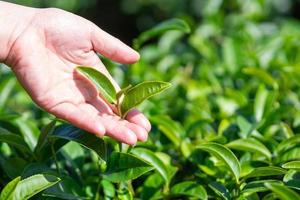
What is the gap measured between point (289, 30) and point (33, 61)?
1912 millimetres

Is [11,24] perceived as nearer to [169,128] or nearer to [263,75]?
[169,128]

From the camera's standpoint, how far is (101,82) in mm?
1439

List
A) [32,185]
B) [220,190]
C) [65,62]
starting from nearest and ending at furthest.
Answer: [32,185] < [220,190] < [65,62]

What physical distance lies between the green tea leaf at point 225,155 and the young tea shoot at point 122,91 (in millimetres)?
189

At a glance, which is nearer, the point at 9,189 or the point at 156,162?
the point at 9,189

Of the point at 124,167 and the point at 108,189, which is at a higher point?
the point at 124,167

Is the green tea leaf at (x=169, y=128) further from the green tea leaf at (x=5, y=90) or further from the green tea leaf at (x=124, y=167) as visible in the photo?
the green tea leaf at (x=5, y=90)

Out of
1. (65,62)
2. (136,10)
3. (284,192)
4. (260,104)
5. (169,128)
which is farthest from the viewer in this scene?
(136,10)

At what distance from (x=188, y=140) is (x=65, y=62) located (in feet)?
1.62

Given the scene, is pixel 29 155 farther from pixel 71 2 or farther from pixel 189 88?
pixel 71 2

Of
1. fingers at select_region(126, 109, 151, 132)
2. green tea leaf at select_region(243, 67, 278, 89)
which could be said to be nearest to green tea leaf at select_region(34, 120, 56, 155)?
fingers at select_region(126, 109, 151, 132)

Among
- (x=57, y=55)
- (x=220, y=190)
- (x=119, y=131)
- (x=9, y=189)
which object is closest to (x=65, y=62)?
(x=57, y=55)

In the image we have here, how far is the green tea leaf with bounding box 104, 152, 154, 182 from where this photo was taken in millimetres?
1391

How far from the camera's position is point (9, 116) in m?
1.73
